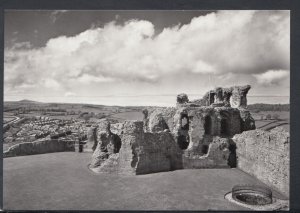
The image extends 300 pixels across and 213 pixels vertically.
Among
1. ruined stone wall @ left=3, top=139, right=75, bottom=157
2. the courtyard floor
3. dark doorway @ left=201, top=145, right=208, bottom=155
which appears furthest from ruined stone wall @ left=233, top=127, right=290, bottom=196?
ruined stone wall @ left=3, top=139, right=75, bottom=157

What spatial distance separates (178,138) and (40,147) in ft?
30.8

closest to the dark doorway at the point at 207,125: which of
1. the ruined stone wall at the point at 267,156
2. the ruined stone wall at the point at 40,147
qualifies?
the ruined stone wall at the point at 267,156

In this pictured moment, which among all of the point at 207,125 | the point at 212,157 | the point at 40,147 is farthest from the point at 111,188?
the point at 40,147

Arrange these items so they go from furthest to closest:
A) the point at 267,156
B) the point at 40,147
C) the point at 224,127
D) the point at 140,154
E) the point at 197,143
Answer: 1. the point at 40,147
2. the point at 224,127
3. the point at 197,143
4. the point at 140,154
5. the point at 267,156

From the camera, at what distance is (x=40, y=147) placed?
22141mm

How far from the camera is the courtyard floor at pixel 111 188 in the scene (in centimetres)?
1291

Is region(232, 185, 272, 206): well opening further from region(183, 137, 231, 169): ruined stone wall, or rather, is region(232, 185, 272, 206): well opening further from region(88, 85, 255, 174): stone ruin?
region(88, 85, 255, 174): stone ruin

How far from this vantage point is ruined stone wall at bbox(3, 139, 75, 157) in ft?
68.3

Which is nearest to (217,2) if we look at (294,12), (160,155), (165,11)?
(165,11)

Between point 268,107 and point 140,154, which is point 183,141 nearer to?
point 140,154

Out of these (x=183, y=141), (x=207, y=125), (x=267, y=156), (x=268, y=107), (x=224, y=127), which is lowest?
(x=267, y=156)

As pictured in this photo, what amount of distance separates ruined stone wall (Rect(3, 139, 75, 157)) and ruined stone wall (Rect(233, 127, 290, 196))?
39.6 feet

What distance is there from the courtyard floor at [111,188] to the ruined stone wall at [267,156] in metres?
0.53

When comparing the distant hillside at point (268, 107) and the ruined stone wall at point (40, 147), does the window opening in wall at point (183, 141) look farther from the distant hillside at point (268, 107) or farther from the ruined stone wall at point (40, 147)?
the ruined stone wall at point (40, 147)
